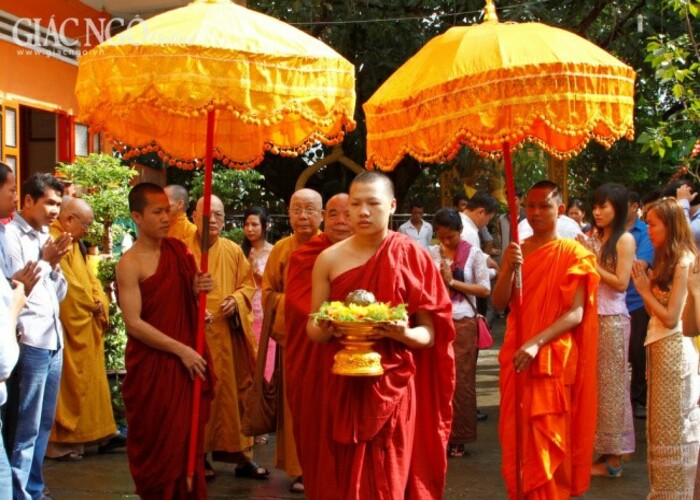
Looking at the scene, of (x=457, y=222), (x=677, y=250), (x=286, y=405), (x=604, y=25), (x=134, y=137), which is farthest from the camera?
(x=604, y=25)

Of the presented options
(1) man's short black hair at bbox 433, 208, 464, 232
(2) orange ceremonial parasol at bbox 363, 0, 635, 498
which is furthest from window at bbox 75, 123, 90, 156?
(2) orange ceremonial parasol at bbox 363, 0, 635, 498

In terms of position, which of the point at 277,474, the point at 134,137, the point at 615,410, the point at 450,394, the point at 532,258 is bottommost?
the point at 277,474

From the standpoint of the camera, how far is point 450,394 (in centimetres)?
497

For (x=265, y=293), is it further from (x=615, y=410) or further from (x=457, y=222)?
(x=615, y=410)

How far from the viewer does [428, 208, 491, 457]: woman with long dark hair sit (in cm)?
767

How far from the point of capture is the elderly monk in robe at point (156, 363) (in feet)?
18.6

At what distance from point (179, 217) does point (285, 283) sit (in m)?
1.33

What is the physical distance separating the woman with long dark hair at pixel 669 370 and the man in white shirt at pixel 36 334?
3362 millimetres

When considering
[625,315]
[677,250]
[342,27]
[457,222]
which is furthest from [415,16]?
[677,250]

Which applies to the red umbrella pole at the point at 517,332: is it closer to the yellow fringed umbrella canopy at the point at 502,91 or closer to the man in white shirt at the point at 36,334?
the yellow fringed umbrella canopy at the point at 502,91

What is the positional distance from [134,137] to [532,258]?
2615mm

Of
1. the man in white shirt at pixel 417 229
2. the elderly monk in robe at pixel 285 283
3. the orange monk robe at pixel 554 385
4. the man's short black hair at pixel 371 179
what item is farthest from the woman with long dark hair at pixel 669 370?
the man in white shirt at pixel 417 229

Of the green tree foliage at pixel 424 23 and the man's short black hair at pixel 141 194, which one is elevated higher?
the green tree foliage at pixel 424 23

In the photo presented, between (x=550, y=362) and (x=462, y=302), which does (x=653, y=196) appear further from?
(x=550, y=362)
